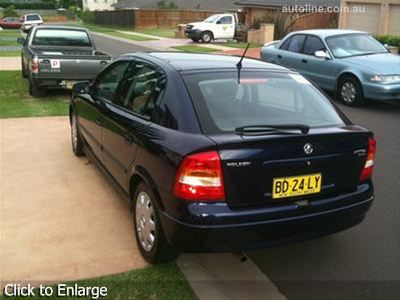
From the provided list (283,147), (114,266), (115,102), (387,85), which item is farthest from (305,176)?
(387,85)

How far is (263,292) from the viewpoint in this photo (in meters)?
3.73

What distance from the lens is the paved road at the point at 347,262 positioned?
12.5 feet

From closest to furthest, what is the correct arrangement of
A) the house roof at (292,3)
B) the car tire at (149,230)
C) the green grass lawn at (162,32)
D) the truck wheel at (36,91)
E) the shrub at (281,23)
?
the car tire at (149,230), the truck wheel at (36,91), the shrub at (281,23), the house roof at (292,3), the green grass lawn at (162,32)

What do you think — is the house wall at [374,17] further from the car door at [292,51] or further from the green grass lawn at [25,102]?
the green grass lawn at [25,102]

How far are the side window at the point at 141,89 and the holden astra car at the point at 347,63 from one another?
677 cm

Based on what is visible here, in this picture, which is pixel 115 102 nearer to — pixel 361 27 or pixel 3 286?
pixel 3 286

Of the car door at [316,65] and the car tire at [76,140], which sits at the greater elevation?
the car door at [316,65]

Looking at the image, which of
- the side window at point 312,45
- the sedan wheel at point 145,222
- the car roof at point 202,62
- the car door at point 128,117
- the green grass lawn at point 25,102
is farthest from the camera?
the side window at point 312,45

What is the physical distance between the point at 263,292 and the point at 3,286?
72.7 inches

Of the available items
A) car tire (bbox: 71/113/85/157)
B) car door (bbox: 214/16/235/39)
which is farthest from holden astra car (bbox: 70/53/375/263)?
car door (bbox: 214/16/235/39)

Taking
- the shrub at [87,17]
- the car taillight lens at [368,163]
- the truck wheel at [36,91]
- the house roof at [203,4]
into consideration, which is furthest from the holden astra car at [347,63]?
the shrub at [87,17]

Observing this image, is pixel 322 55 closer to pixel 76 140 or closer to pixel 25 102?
pixel 25 102

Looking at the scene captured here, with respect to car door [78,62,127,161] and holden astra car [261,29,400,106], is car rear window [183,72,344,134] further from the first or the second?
holden astra car [261,29,400,106]

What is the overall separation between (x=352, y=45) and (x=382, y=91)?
6.20 feet
